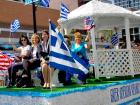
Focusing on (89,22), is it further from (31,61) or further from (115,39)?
(115,39)

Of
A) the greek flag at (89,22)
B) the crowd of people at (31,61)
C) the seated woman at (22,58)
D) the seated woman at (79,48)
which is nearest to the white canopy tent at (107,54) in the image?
the greek flag at (89,22)

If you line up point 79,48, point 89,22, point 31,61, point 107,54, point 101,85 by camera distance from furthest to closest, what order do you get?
point 89,22 → point 107,54 → point 79,48 → point 31,61 → point 101,85

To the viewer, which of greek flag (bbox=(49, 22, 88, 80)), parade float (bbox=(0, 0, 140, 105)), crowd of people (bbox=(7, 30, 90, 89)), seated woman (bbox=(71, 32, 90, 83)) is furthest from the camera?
seated woman (bbox=(71, 32, 90, 83))

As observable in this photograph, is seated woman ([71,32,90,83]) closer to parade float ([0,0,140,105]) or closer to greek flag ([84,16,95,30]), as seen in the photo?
parade float ([0,0,140,105])

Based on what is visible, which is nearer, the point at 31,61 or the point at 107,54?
the point at 31,61

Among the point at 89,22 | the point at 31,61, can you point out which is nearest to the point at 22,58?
the point at 31,61

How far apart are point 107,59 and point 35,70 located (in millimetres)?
3240

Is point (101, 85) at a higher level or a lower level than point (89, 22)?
lower

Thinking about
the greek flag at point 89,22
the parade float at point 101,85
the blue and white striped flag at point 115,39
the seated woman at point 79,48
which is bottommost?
the parade float at point 101,85

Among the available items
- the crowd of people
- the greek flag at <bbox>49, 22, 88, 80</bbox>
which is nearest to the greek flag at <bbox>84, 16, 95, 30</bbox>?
the crowd of people

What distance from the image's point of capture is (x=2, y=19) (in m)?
32.0

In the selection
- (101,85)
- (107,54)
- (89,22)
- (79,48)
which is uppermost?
(89,22)

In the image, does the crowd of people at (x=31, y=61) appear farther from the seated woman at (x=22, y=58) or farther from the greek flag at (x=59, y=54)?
the greek flag at (x=59, y=54)

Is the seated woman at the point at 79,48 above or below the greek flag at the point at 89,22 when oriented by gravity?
below
